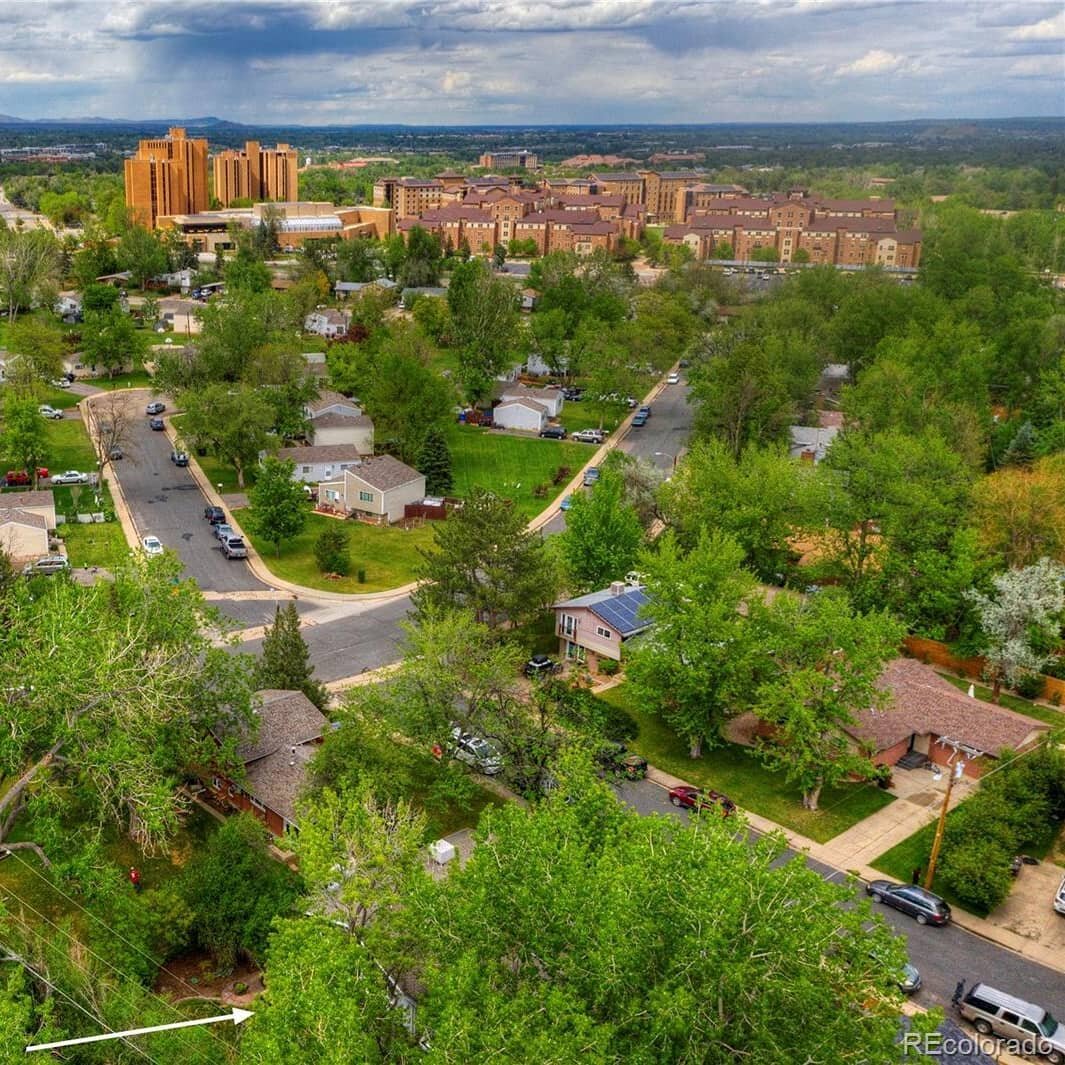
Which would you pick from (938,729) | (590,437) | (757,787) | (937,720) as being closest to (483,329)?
(590,437)

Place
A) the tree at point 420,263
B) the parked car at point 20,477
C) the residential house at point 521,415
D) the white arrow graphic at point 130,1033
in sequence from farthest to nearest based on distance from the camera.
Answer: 1. the tree at point 420,263
2. the residential house at point 521,415
3. the parked car at point 20,477
4. the white arrow graphic at point 130,1033

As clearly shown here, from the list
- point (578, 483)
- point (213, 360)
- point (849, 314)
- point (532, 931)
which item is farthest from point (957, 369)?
point (532, 931)

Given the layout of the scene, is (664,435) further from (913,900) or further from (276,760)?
(913,900)

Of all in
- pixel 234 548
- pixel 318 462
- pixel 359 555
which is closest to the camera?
pixel 234 548

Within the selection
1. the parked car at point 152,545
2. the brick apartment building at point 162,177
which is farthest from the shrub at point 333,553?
the brick apartment building at point 162,177

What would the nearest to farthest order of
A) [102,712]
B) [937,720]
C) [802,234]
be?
1. [102,712]
2. [937,720]
3. [802,234]

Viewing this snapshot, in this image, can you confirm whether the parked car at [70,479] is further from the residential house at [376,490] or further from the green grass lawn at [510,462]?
the green grass lawn at [510,462]
